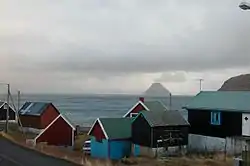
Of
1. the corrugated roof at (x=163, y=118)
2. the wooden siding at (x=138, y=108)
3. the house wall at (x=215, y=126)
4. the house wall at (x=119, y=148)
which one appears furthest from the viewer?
the wooden siding at (x=138, y=108)

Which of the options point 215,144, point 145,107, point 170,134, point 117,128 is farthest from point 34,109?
point 215,144

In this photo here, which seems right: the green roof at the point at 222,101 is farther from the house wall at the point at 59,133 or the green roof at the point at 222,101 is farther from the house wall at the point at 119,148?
the house wall at the point at 59,133

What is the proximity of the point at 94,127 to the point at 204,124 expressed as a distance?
29.2ft

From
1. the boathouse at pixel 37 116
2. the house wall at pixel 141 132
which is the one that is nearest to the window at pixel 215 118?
the house wall at pixel 141 132

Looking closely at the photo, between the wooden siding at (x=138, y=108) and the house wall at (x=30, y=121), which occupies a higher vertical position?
the wooden siding at (x=138, y=108)

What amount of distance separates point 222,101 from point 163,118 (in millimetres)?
4747

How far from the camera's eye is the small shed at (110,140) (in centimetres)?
3350

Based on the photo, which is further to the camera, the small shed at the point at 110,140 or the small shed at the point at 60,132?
the small shed at the point at 60,132

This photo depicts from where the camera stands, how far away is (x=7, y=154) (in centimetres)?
2777

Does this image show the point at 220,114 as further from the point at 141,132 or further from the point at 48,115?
the point at 48,115

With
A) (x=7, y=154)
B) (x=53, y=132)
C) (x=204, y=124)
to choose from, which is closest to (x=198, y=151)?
(x=204, y=124)

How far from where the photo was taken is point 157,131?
31.3 m

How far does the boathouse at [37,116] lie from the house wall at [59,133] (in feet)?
22.9

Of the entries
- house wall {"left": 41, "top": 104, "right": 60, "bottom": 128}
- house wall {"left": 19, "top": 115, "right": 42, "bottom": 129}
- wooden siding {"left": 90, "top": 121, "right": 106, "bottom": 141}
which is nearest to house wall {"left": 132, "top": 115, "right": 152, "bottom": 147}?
wooden siding {"left": 90, "top": 121, "right": 106, "bottom": 141}
